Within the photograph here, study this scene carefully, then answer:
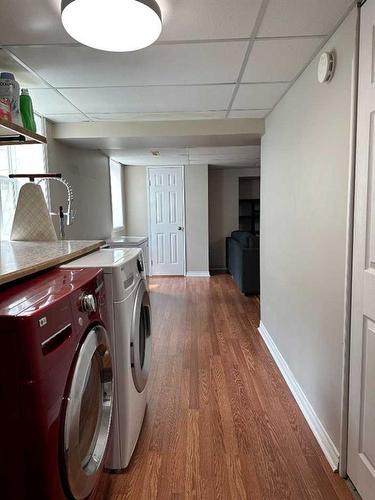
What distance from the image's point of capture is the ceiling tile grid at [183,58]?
1.32 meters

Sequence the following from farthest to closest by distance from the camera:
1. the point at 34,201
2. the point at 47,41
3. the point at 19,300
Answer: the point at 34,201 → the point at 47,41 → the point at 19,300

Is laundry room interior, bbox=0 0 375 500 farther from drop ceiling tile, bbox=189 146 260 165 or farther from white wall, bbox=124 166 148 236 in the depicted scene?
white wall, bbox=124 166 148 236

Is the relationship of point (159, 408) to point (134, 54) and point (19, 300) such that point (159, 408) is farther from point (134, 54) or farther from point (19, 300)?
point (134, 54)

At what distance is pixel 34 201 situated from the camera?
1980 mm

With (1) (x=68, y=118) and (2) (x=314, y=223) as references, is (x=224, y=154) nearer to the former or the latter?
(1) (x=68, y=118)

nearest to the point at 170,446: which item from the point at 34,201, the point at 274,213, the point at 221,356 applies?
the point at 221,356

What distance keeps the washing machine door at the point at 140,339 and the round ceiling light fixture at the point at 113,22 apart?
43.7 inches

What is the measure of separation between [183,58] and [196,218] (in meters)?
4.26

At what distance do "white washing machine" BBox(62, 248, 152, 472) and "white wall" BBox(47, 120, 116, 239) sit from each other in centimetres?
166

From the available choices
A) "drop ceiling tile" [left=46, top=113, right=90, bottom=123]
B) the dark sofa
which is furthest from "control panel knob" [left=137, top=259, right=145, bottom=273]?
the dark sofa

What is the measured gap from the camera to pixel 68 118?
277 centimetres

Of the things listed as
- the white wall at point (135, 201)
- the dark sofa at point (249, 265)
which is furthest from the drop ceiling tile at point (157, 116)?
the white wall at point (135, 201)

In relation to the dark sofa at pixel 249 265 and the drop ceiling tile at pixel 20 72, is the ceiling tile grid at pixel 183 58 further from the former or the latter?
the dark sofa at pixel 249 265

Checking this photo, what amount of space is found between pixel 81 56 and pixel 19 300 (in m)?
1.40
